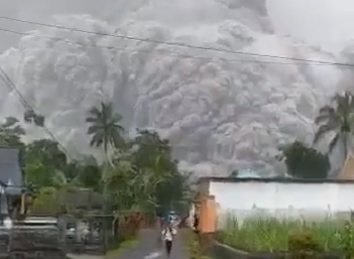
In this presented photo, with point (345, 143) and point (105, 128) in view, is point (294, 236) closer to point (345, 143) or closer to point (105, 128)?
point (345, 143)

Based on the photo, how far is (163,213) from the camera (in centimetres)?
1580

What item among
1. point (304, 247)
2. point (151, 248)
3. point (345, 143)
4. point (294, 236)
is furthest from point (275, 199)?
point (345, 143)

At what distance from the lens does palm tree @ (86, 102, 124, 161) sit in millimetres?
22703

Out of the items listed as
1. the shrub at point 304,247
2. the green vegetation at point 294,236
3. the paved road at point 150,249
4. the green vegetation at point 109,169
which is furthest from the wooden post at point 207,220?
the shrub at point 304,247

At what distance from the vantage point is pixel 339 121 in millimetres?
22359

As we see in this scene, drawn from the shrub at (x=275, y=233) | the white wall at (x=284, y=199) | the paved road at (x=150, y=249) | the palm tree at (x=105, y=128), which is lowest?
the paved road at (x=150, y=249)

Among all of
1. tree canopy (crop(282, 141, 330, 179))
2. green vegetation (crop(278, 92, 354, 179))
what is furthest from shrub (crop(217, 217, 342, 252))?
green vegetation (crop(278, 92, 354, 179))

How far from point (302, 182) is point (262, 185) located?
0.75 meters

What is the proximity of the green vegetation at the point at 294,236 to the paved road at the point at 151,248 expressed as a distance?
1.63 m

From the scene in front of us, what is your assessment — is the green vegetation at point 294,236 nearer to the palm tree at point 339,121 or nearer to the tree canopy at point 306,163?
the tree canopy at point 306,163

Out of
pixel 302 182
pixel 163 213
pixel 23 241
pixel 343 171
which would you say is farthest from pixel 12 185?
pixel 343 171

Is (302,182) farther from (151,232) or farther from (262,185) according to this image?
(151,232)

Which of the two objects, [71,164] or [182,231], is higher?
[71,164]

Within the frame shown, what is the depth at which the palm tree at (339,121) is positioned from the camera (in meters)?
21.1
